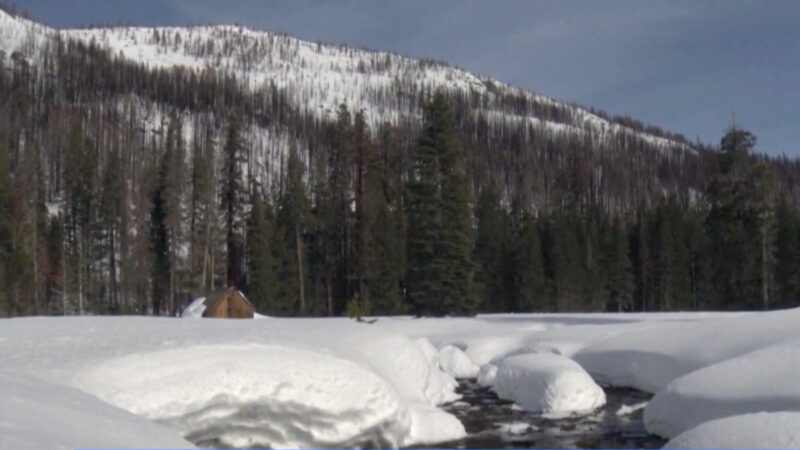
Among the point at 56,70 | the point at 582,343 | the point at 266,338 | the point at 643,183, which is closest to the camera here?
the point at 266,338

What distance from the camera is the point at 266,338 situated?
48.2 ft

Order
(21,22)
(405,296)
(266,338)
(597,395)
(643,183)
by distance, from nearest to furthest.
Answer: (266,338), (597,395), (405,296), (643,183), (21,22)

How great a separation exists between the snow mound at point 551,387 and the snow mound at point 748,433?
10289 mm

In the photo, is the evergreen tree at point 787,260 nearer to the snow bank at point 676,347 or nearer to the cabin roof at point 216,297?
the snow bank at point 676,347

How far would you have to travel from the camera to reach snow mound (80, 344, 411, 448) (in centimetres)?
1156

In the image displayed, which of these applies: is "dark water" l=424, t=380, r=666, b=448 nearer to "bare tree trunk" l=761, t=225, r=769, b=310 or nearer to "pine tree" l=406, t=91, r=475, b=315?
"pine tree" l=406, t=91, r=475, b=315

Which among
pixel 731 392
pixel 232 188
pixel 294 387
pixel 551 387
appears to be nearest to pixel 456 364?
pixel 551 387

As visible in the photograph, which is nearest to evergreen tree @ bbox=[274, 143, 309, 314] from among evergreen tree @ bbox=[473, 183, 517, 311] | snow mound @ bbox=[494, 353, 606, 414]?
evergreen tree @ bbox=[473, 183, 517, 311]

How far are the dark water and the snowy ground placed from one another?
41 cm

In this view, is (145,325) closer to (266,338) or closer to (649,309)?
(266,338)

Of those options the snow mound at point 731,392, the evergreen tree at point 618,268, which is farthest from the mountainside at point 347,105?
the snow mound at point 731,392

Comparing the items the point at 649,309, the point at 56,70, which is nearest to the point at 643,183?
the point at 649,309

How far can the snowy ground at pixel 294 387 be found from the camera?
728 centimetres

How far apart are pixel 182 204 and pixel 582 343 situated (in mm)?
32035
